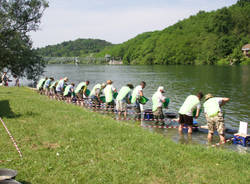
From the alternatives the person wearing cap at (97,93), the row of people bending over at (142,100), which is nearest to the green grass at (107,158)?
the row of people bending over at (142,100)

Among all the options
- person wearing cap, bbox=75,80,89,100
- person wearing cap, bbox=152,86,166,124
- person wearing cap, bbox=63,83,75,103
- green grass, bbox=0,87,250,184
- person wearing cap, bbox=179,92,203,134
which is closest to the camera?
green grass, bbox=0,87,250,184

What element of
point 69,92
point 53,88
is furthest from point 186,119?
point 53,88

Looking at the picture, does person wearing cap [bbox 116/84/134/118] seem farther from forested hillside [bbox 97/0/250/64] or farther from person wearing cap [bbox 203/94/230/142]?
forested hillside [bbox 97/0/250/64]

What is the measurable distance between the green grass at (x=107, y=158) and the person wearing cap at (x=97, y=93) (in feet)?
22.7

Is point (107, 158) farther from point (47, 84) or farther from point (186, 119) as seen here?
point (47, 84)

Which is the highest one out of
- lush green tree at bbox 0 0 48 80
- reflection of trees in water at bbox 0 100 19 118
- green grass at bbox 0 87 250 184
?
lush green tree at bbox 0 0 48 80

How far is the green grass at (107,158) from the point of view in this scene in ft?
19.4

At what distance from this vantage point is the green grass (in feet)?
19.4

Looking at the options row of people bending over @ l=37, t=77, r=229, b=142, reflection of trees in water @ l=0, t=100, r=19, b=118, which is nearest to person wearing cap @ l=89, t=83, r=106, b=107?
row of people bending over @ l=37, t=77, r=229, b=142

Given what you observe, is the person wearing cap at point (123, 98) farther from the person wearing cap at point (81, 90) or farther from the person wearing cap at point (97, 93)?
the person wearing cap at point (81, 90)

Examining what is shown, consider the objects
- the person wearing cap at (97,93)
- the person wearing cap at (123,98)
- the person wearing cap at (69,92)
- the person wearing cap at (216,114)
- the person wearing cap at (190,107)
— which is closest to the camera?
the person wearing cap at (216,114)

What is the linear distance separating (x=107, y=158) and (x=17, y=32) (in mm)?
25873

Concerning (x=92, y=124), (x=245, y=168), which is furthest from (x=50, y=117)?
(x=245, y=168)

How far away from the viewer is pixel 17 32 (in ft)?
93.3
